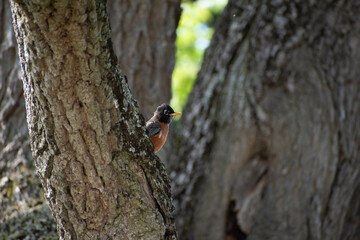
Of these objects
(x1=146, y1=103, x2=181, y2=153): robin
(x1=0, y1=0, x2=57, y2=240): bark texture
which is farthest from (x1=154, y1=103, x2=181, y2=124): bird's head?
(x1=0, y1=0, x2=57, y2=240): bark texture

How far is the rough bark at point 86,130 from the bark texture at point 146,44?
2468mm

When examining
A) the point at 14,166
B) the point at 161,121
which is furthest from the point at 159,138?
the point at 14,166

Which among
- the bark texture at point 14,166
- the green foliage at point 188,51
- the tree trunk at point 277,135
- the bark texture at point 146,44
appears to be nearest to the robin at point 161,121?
the bark texture at point 146,44

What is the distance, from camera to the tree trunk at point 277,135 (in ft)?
17.4

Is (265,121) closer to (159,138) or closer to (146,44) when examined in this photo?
(159,138)

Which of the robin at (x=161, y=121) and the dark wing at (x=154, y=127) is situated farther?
the robin at (x=161, y=121)

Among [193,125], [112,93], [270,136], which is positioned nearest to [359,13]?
[270,136]

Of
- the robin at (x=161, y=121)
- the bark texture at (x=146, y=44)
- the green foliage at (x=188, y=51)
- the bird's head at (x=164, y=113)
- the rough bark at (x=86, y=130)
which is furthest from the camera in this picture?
the green foliage at (x=188, y=51)

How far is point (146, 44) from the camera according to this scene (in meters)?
5.30

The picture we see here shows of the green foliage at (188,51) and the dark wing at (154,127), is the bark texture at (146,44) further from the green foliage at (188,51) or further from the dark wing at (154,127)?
the green foliage at (188,51)

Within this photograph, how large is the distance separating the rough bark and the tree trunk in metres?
2.47

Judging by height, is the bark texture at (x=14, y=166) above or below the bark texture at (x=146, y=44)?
below

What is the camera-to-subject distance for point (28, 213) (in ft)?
13.2

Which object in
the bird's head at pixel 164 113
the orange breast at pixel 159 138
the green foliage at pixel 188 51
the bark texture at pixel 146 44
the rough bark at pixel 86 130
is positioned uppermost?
the green foliage at pixel 188 51
